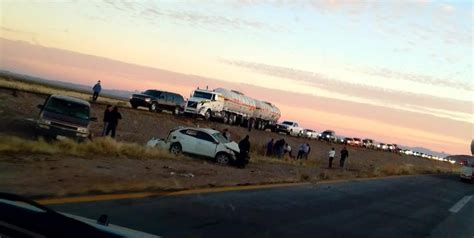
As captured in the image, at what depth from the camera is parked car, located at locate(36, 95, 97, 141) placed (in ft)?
72.5

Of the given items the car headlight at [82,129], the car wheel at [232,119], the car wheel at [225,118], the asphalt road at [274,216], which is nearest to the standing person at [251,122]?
the car wheel at [232,119]

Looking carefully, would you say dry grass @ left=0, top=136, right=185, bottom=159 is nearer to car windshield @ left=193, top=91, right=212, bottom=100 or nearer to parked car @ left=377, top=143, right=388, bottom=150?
car windshield @ left=193, top=91, right=212, bottom=100

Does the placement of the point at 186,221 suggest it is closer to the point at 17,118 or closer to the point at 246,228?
the point at 246,228

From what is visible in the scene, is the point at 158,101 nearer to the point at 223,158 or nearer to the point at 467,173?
the point at 223,158

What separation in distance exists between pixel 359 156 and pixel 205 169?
52562mm

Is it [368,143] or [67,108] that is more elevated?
[368,143]

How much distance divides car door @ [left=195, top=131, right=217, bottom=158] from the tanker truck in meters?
19.1

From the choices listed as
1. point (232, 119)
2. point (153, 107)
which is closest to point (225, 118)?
point (232, 119)

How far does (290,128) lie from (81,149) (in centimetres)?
4999

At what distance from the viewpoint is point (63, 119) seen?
2238 cm

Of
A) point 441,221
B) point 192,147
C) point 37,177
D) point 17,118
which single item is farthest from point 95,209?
point 17,118

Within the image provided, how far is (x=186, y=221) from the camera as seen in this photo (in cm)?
986

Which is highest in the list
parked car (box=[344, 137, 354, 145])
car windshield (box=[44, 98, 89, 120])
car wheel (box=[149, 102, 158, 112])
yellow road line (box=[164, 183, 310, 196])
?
parked car (box=[344, 137, 354, 145])

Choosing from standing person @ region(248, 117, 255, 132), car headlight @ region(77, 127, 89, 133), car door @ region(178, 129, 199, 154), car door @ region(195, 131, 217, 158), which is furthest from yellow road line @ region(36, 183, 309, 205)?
standing person @ region(248, 117, 255, 132)
